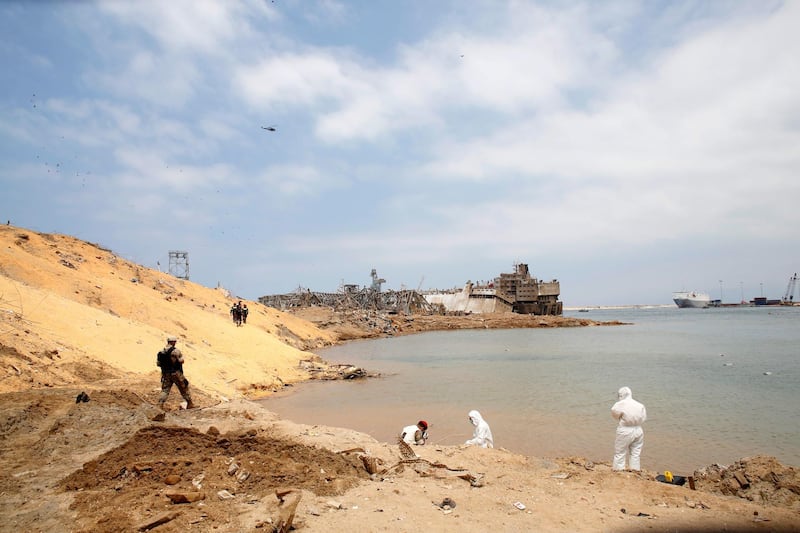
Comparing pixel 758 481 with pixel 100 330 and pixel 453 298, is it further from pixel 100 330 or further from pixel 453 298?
pixel 453 298

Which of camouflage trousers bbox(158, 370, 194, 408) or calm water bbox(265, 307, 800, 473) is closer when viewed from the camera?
camouflage trousers bbox(158, 370, 194, 408)

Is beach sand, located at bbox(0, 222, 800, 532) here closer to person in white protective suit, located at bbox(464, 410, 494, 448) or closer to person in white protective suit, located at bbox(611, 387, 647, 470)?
person in white protective suit, located at bbox(611, 387, 647, 470)

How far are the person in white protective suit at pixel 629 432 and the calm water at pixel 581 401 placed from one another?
5.50 feet

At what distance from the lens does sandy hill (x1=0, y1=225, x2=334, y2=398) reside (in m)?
10.5

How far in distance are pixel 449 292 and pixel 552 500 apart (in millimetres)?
68879

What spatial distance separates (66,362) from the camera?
10.7m

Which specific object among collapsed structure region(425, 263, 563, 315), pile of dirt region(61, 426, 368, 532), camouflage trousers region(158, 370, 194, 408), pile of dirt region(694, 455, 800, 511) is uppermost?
collapsed structure region(425, 263, 563, 315)

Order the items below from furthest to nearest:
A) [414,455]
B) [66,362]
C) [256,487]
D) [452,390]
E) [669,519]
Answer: [452,390], [66,362], [414,455], [256,487], [669,519]

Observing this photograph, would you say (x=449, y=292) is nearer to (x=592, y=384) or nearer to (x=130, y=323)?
(x=592, y=384)

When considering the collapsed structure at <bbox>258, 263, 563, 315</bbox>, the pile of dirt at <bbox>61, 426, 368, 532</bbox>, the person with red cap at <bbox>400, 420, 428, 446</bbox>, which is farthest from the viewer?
the collapsed structure at <bbox>258, 263, 563, 315</bbox>

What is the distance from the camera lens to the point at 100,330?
13406mm

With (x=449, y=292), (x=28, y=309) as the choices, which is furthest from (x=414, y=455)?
(x=449, y=292)

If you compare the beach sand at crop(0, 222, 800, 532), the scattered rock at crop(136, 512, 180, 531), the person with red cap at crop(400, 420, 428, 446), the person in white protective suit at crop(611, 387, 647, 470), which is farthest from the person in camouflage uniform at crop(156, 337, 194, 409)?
the person in white protective suit at crop(611, 387, 647, 470)

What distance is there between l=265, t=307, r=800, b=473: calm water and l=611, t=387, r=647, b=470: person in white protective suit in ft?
5.50
